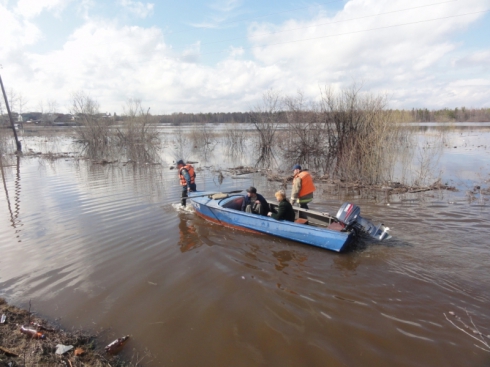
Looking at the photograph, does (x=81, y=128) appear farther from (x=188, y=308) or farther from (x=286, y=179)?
(x=188, y=308)

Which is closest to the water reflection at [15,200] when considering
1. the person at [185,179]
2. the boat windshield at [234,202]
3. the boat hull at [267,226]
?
the person at [185,179]

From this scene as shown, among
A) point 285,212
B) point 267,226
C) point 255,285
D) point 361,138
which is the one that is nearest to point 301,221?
point 285,212

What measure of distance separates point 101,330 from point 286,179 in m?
10.6

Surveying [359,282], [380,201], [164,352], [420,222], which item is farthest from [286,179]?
[164,352]

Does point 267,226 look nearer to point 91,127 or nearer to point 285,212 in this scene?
point 285,212

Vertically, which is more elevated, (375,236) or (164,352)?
(375,236)

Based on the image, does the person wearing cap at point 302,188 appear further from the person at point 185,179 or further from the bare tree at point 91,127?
the bare tree at point 91,127

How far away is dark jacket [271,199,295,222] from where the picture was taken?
6855mm

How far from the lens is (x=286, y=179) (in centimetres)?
1362

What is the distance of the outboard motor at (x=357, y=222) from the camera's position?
20.5 feet

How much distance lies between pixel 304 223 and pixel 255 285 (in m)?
2.38

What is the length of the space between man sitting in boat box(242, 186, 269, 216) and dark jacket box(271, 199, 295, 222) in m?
0.58

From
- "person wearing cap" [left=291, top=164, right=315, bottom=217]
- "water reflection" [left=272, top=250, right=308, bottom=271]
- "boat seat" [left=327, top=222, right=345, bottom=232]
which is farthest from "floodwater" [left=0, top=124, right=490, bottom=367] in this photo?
"person wearing cap" [left=291, top=164, right=315, bottom=217]

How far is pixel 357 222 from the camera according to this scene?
6.44 m
